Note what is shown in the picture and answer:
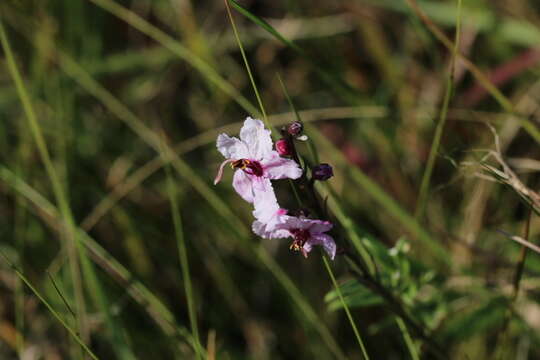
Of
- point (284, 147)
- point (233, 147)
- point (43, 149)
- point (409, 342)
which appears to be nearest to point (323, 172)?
point (284, 147)

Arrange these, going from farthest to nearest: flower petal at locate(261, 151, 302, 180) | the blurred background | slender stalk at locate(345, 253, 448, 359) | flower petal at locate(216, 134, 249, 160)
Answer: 1. the blurred background
2. slender stalk at locate(345, 253, 448, 359)
3. flower petal at locate(216, 134, 249, 160)
4. flower petal at locate(261, 151, 302, 180)

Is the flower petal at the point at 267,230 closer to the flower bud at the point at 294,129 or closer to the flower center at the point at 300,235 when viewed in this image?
the flower center at the point at 300,235

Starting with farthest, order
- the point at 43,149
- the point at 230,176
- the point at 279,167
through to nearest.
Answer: the point at 230,176, the point at 43,149, the point at 279,167

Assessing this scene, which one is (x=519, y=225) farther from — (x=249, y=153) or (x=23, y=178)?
(x=23, y=178)

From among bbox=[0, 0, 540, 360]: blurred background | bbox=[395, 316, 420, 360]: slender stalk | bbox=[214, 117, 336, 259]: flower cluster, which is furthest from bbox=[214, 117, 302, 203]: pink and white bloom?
bbox=[395, 316, 420, 360]: slender stalk

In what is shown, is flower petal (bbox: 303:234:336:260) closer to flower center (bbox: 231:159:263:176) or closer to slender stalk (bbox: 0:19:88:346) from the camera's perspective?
flower center (bbox: 231:159:263:176)

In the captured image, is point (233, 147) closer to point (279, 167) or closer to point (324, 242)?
point (279, 167)

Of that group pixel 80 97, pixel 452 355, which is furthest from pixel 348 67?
pixel 452 355
